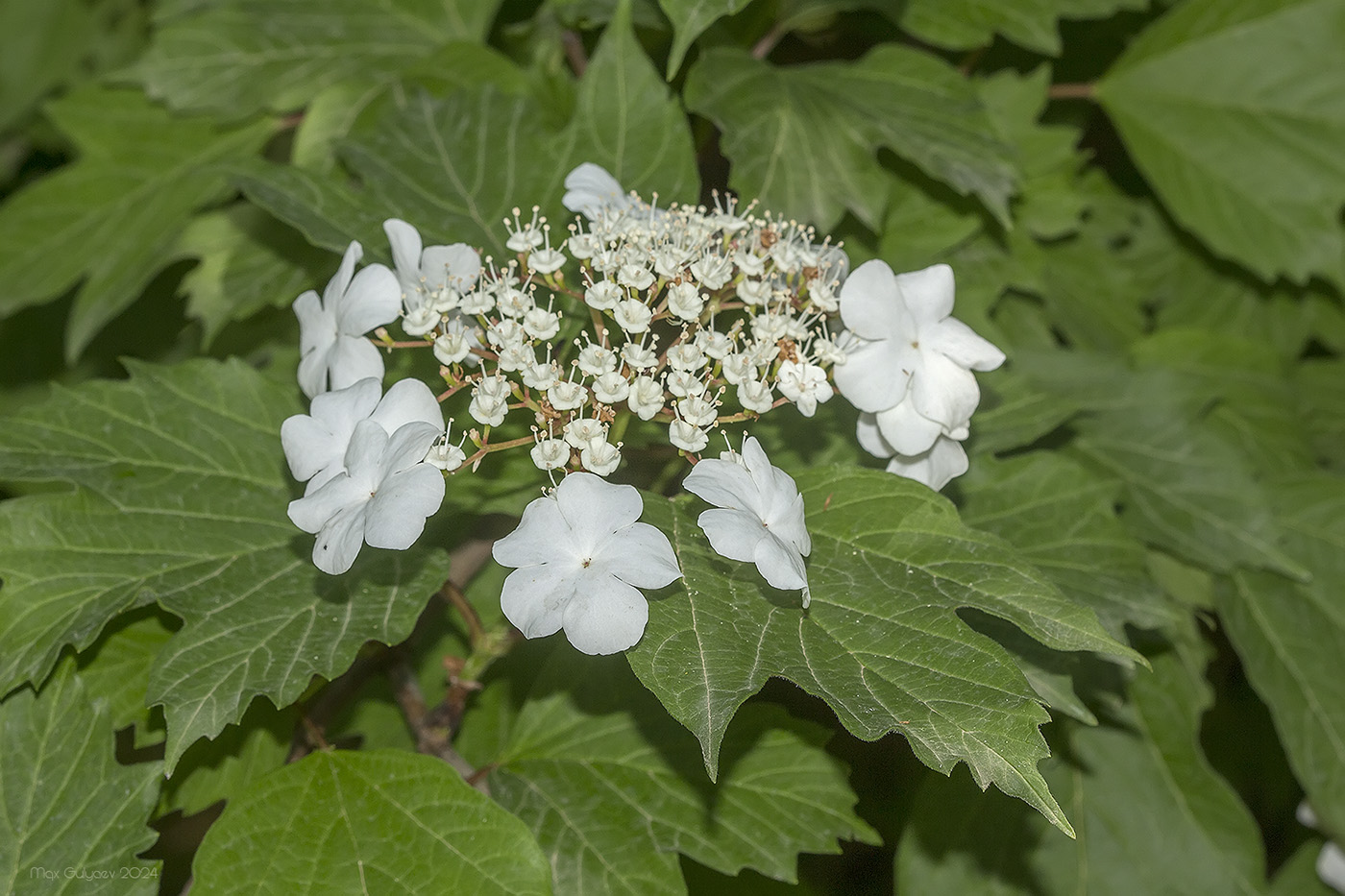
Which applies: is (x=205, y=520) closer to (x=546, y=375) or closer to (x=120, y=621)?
(x=120, y=621)

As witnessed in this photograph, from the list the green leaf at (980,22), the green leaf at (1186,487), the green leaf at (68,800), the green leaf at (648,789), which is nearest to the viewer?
the green leaf at (68,800)

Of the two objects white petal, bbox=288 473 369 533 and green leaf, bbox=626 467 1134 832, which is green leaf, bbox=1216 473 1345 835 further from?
white petal, bbox=288 473 369 533

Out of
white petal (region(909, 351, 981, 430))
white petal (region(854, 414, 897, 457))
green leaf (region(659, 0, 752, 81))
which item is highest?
green leaf (region(659, 0, 752, 81))

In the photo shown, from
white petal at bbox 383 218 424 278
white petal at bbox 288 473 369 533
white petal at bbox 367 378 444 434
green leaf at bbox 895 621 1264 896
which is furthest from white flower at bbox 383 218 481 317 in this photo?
green leaf at bbox 895 621 1264 896

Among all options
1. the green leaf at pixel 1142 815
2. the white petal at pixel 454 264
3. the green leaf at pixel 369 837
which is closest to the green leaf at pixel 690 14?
the white petal at pixel 454 264

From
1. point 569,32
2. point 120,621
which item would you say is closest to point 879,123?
point 569,32

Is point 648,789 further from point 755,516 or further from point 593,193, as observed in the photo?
point 593,193

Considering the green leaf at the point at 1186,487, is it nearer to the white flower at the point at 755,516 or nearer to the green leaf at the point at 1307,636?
the green leaf at the point at 1307,636
